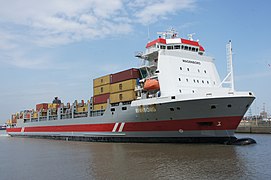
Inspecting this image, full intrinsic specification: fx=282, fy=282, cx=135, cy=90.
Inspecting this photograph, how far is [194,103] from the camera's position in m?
19.5

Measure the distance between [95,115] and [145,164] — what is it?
54.3 feet

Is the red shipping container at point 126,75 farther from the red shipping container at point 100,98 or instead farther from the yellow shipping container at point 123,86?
the red shipping container at point 100,98

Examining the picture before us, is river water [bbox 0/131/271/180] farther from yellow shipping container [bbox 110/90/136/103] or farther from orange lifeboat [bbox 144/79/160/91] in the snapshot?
yellow shipping container [bbox 110/90/136/103]

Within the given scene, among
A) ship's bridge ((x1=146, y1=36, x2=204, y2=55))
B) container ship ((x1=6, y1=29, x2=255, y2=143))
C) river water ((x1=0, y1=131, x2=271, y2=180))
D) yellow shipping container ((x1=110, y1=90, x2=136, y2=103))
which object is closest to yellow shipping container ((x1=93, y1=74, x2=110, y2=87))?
container ship ((x1=6, y1=29, x2=255, y2=143))

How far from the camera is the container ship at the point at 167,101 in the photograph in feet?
64.1

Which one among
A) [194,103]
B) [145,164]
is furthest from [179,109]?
[145,164]

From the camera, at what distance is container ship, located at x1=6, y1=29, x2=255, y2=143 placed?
19.5 m

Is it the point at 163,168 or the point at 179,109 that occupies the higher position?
the point at 179,109

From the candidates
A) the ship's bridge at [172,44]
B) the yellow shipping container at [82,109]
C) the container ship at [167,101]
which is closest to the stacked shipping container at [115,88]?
the container ship at [167,101]

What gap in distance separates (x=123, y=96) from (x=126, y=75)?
A: 1967 mm

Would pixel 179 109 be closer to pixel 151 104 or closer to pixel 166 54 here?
pixel 151 104

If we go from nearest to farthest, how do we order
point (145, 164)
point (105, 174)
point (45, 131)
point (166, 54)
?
point (105, 174)
point (145, 164)
point (166, 54)
point (45, 131)

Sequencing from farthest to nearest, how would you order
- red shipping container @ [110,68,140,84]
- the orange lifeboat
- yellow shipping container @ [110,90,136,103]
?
red shipping container @ [110,68,140,84]
yellow shipping container @ [110,90,136,103]
the orange lifeboat

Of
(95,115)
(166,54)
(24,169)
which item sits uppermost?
(166,54)
